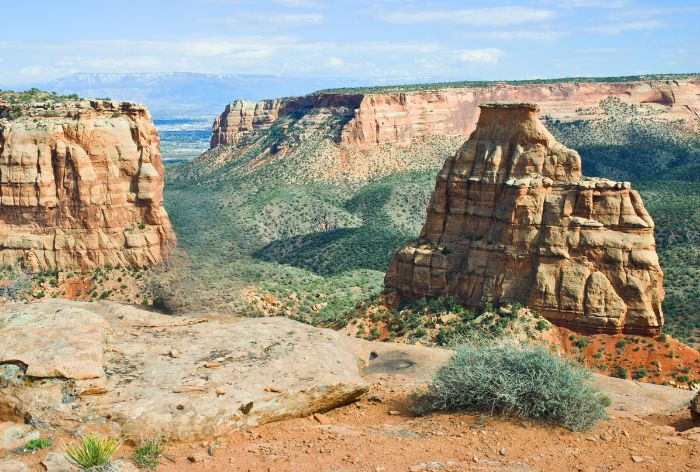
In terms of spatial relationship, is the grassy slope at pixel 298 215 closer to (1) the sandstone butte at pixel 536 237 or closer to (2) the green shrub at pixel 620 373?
(1) the sandstone butte at pixel 536 237

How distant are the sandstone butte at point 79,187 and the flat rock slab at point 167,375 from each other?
990 inches

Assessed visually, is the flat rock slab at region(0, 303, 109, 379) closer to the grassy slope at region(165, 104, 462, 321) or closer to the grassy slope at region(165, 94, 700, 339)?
the grassy slope at region(165, 94, 700, 339)

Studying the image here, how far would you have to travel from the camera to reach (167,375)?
15.5 meters

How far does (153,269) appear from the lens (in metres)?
44.4

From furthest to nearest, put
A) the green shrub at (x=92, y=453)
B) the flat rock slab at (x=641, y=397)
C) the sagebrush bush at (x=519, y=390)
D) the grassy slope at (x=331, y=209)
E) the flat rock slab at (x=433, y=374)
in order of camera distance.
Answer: the grassy slope at (x=331, y=209), the flat rock slab at (x=433, y=374), the flat rock slab at (x=641, y=397), the sagebrush bush at (x=519, y=390), the green shrub at (x=92, y=453)

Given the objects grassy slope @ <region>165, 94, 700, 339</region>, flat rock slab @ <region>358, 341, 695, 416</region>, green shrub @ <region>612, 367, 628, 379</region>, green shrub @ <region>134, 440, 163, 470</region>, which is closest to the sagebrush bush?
flat rock slab @ <region>358, 341, 695, 416</region>

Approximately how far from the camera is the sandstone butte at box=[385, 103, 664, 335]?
1430 inches

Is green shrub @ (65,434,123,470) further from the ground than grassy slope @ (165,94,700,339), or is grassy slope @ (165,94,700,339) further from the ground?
green shrub @ (65,434,123,470)

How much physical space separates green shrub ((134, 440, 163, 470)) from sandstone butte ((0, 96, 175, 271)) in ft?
106

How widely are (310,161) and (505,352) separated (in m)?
94.7

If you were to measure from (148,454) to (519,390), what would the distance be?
8156mm

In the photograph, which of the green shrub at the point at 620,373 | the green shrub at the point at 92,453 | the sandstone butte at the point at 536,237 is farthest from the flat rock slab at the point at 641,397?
the sandstone butte at the point at 536,237

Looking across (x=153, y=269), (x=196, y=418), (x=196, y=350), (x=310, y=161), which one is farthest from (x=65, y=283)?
(x=310, y=161)

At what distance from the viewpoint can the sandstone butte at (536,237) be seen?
1430 inches
